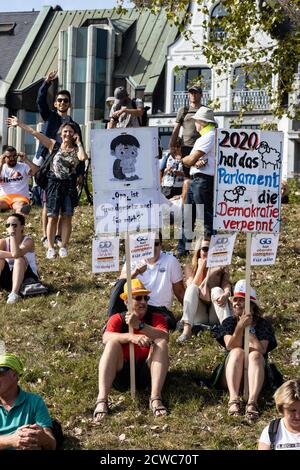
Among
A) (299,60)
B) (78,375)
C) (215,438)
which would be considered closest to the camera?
(215,438)

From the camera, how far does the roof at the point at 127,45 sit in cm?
4212

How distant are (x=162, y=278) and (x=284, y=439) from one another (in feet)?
12.6

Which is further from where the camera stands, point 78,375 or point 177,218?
point 177,218

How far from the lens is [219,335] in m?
10.1

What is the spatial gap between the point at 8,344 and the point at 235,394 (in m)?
3.21

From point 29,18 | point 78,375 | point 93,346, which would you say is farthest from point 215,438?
point 29,18

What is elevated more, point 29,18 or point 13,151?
point 29,18

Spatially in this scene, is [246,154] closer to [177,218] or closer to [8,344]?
[8,344]

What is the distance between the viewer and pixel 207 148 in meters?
13.5

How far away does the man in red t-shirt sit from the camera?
9680 millimetres

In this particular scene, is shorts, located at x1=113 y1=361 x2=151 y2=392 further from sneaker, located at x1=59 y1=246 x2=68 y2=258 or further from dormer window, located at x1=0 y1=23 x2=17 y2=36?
dormer window, located at x1=0 y1=23 x2=17 y2=36

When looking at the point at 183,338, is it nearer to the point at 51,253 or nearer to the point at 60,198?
the point at 51,253

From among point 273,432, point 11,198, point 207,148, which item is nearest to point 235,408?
point 273,432

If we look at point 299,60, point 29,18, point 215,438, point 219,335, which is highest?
point 29,18
